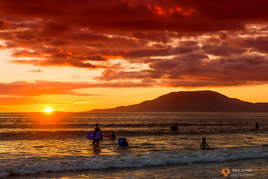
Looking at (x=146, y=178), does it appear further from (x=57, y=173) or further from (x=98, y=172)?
(x=57, y=173)

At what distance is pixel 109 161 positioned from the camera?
822 inches

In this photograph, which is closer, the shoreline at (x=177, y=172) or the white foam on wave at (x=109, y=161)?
the shoreline at (x=177, y=172)

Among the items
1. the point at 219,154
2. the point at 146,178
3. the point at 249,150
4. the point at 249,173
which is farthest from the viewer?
the point at 249,150

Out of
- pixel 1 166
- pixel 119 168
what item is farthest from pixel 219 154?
pixel 1 166

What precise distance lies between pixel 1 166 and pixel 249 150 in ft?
69.2

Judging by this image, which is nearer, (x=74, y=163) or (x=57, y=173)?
(x=57, y=173)

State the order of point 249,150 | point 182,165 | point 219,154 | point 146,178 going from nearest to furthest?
point 146,178, point 182,165, point 219,154, point 249,150

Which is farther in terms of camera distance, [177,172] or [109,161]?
[109,161]

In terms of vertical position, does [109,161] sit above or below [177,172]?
above

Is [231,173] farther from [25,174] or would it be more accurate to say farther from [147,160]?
[25,174]

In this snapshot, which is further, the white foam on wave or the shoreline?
the white foam on wave

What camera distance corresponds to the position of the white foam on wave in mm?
18539

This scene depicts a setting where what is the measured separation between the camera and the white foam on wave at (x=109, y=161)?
60.8 ft

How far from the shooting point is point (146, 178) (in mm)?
16141
